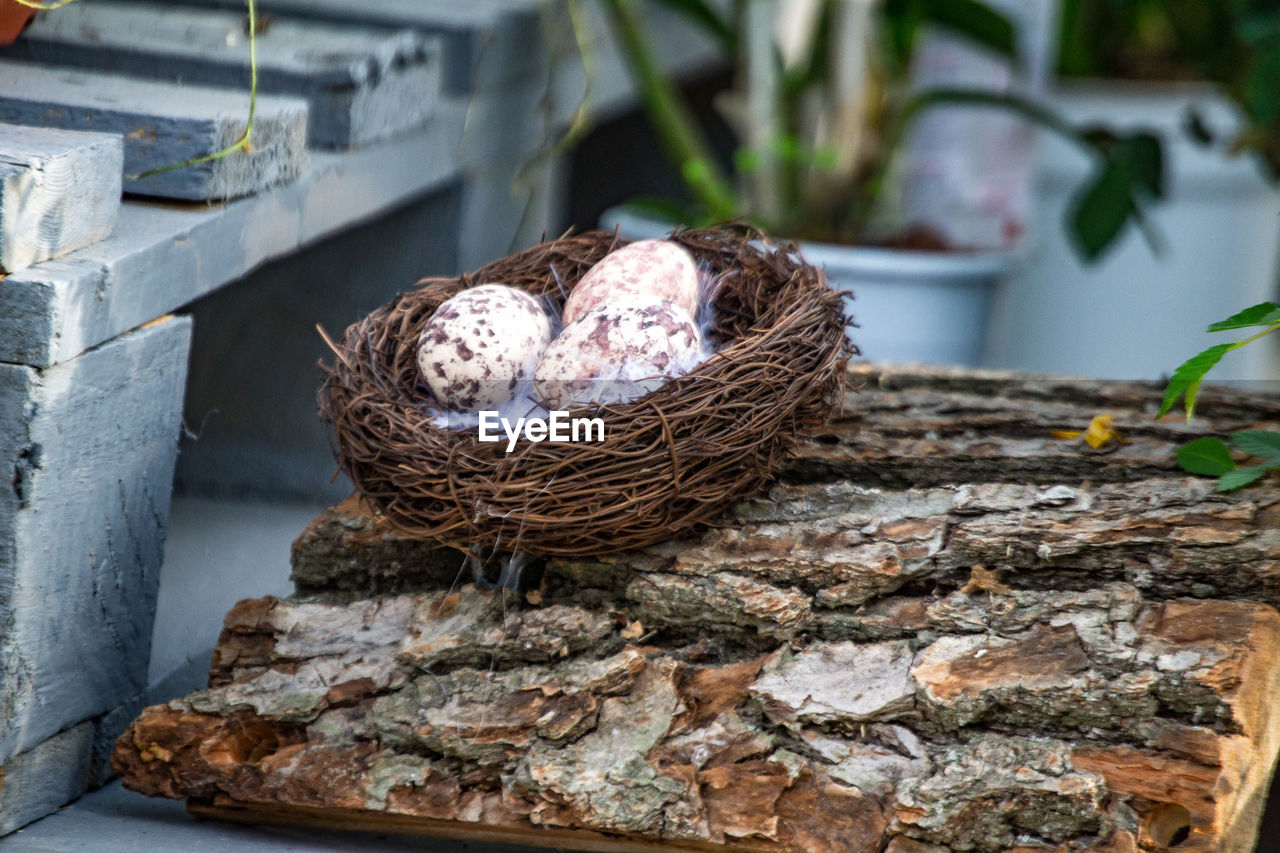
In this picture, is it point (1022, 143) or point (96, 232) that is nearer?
point (96, 232)

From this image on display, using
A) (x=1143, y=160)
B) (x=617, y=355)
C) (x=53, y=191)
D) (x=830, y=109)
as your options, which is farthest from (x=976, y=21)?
(x=53, y=191)

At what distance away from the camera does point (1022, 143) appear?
2703 millimetres

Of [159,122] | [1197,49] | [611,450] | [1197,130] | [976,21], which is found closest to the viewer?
[611,450]

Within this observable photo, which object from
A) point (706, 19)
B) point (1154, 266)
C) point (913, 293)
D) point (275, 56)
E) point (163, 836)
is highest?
point (706, 19)

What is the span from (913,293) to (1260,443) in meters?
1.21

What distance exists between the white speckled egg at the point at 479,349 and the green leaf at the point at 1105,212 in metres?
1.44

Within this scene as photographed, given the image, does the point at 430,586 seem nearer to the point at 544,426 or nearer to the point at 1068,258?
the point at 544,426

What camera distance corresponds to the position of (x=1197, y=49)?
2756 mm

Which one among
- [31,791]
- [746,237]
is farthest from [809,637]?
[31,791]

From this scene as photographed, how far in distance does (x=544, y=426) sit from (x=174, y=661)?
25.4 inches

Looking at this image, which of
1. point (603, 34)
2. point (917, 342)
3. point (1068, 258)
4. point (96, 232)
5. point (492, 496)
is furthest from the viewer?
point (1068, 258)

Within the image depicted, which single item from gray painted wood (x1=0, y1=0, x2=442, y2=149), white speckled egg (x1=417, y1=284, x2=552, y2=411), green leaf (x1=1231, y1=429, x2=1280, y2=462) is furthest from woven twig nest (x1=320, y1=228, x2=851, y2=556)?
gray painted wood (x1=0, y1=0, x2=442, y2=149)

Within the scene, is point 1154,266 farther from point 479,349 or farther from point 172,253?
point 172,253

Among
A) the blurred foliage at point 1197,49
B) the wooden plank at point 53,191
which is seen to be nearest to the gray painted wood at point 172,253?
the wooden plank at point 53,191
